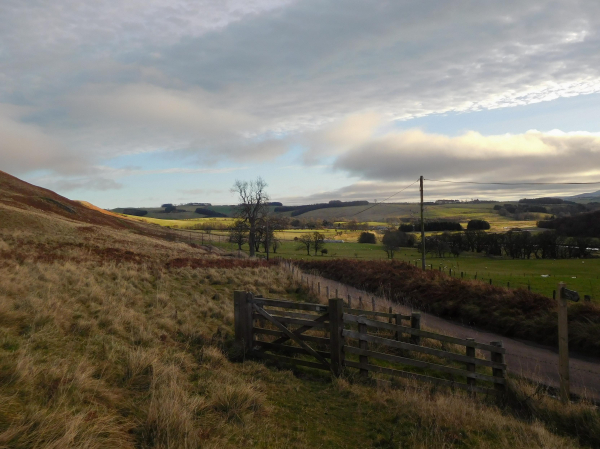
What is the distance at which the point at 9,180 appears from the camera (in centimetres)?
6012

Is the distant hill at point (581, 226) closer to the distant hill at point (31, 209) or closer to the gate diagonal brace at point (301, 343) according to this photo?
the gate diagonal brace at point (301, 343)

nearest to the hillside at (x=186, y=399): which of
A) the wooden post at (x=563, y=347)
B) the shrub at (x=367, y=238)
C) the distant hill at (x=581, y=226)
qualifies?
the wooden post at (x=563, y=347)

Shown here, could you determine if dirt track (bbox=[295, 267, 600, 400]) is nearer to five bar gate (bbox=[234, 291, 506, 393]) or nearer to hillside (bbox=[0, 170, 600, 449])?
five bar gate (bbox=[234, 291, 506, 393])

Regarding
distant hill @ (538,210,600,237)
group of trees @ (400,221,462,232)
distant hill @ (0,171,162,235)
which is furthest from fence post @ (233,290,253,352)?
group of trees @ (400,221,462,232)

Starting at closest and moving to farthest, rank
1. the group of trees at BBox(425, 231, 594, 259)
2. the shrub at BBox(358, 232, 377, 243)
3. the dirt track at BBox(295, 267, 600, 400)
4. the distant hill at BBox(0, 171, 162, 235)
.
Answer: the dirt track at BBox(295, 267, 600, 400), the distant hill at BBox(0, 171, 162, 235), the group of trees at BBox(425, 231, 594, 259), the shrub at BBox(358, 232, 377, 243)

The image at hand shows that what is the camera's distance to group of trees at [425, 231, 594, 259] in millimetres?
55781

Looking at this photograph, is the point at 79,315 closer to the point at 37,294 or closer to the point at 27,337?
the point at 37,294

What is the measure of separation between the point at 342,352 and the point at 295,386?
135cm

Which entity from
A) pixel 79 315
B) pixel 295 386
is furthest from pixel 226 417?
pixel 79 315

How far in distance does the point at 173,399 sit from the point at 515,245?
65.8 meters

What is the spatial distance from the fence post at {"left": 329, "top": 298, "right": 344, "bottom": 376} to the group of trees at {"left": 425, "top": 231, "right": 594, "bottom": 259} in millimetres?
60061

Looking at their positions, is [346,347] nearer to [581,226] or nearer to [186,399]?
[186,399]

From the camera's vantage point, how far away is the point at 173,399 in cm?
474

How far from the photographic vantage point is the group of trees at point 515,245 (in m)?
55.8
